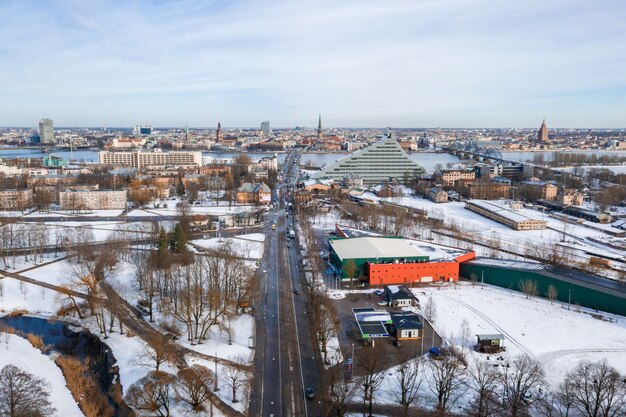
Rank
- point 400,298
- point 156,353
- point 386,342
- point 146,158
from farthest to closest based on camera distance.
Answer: point 146,158 < point 400,298 < point 386,342 < point 156,353

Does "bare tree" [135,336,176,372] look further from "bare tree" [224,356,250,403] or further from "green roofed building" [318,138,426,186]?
"green roofed building" [318,138,426,186]

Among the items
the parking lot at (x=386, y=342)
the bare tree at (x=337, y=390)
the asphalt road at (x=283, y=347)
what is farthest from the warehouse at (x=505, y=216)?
the bare tree at (x=337, y=390)

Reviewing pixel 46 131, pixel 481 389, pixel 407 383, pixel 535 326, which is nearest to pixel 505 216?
pixel 535 326

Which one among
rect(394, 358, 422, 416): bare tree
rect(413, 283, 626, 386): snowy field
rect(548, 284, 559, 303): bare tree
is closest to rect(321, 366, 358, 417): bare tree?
rect(394, 358, 422, 416): bare tree

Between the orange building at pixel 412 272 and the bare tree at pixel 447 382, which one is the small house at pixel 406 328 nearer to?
the bare tree at pixel 447 382

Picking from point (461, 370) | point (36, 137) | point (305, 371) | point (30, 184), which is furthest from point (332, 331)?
point (36, 137)

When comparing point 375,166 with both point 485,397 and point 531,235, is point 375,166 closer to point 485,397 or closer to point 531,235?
point 531,235
